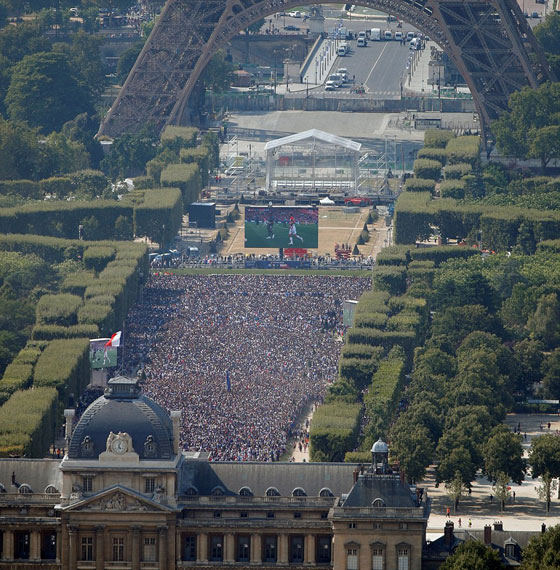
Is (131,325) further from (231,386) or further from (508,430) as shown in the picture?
(508,430)

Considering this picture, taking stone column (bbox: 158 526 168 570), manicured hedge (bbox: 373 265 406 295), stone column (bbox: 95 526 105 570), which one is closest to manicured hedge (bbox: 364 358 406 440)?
manicured hedge (bbox: 373 265 406 295)

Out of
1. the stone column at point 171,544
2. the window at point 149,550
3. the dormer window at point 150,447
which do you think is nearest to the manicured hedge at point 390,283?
the window at point 149,550

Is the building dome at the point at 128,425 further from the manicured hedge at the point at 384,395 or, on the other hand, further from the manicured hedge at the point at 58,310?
the manicured hedge at the point at 58,310

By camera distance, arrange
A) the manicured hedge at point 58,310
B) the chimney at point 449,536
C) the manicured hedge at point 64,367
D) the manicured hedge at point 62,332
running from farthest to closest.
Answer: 1. the manicured hedge at point 58,310
2. the manicured hedge at point 62,332
3. the manicured hedge at point 64,367
4. the chimney at point 449,536

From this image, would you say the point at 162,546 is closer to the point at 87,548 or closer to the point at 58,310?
the point at 87,548

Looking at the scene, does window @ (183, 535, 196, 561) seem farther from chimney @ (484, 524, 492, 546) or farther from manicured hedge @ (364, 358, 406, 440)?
manicured hedge @ (364, 358, 406, 440)

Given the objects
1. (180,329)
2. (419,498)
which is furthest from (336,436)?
(180,329)

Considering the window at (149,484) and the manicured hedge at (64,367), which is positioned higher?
the window at (149,484)
